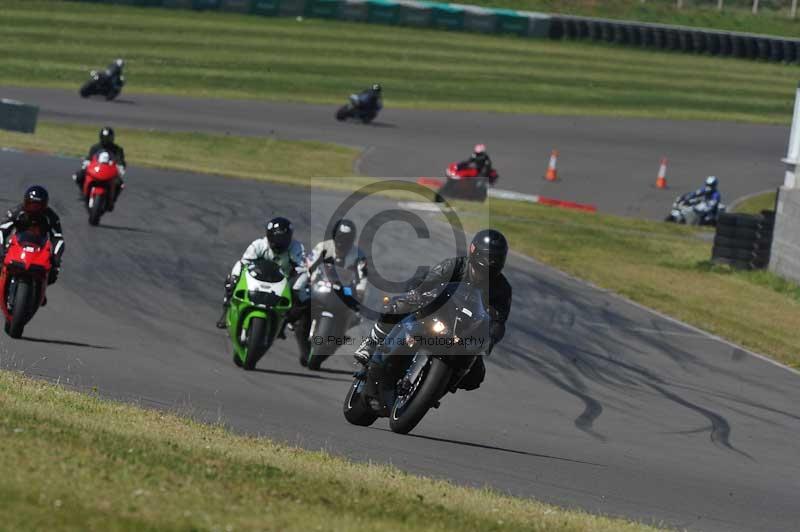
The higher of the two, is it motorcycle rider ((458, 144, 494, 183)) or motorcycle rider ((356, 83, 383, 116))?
motorcycle rider ((356, 83, 383, 116))

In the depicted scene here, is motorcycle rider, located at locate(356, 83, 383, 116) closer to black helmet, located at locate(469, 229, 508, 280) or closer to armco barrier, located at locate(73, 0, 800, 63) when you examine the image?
armco barrier, located at locate(73, 0, 800, 63)

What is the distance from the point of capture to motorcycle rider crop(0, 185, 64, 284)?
1389 centimetres

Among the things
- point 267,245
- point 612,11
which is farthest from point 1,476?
point 612,11

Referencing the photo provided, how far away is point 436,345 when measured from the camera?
32.7ft

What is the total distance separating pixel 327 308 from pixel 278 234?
1.03 m

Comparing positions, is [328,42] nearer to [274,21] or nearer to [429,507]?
[274,21]

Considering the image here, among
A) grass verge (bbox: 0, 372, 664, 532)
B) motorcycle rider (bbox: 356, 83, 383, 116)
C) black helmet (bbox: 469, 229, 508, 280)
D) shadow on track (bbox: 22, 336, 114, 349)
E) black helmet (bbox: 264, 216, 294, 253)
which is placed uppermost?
motorcycle rider (bbox: 356, 83, 383, 116)

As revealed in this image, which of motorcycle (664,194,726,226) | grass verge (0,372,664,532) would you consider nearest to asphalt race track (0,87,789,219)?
motorcycle (664,194,726,226)

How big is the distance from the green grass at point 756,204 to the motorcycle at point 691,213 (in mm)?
1513

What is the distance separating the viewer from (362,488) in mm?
7934

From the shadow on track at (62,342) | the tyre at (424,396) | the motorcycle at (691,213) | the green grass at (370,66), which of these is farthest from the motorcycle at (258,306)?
the green grass at (370,66)

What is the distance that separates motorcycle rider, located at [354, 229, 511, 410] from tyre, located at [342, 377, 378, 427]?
1.84ft

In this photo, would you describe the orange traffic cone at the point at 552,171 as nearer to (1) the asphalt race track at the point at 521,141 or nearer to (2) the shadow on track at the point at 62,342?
(1) the asphalt race track at the point at 521,141

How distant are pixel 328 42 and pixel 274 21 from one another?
299 cm
